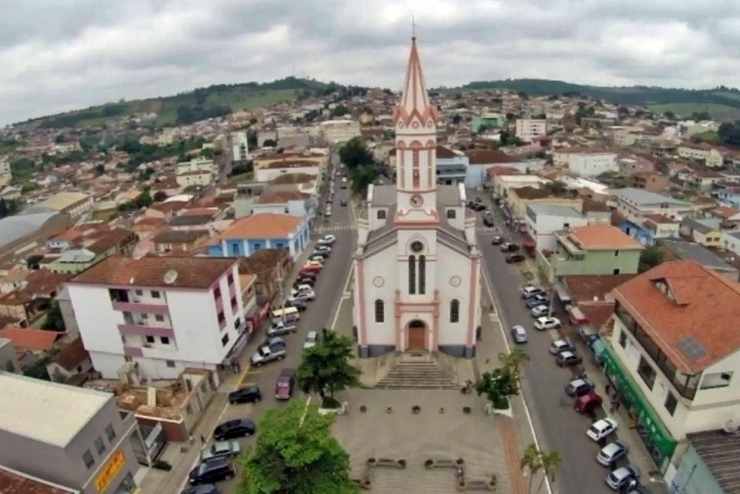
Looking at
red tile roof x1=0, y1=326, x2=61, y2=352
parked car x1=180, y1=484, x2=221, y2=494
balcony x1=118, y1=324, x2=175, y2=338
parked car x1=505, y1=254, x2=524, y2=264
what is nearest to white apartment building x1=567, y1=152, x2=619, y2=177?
parked car x1=505, y1=254, x2=524, y2=264

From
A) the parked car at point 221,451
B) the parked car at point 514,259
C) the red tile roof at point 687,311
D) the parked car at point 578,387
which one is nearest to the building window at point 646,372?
the red tile roof at point 687,311

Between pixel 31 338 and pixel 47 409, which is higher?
pixel 47 409

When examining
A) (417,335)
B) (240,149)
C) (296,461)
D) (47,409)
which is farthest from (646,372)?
(240,149)

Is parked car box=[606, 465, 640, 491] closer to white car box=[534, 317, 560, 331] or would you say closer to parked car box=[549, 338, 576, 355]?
parked car box=[549, 338, 576, 355]

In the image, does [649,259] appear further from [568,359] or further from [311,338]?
[311,338]

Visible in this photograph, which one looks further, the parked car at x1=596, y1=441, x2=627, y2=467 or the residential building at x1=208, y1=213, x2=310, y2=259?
the residential building at x1=208, y1=213, x2=310, y2=259

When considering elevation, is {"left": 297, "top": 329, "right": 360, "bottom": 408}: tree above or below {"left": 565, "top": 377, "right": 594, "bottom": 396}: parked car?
above

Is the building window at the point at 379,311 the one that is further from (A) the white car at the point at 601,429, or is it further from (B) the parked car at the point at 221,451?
(A) the white car at the point at 601,429
